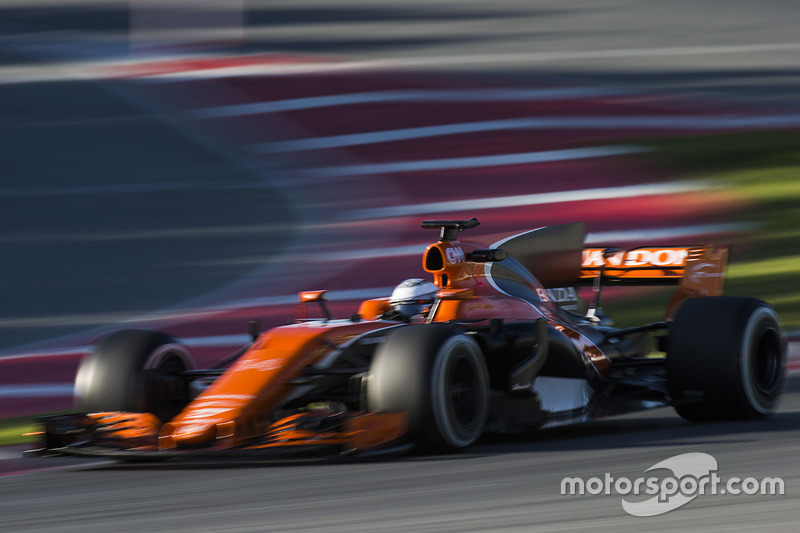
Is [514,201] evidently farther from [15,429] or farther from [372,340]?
[372,340]

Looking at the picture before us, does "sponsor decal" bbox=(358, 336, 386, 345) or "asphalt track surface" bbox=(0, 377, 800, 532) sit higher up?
"sponsor decal" bbox=(358, 336, 386, 345)

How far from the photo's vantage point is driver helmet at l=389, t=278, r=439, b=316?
25.3 ft

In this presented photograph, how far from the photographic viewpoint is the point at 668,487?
5.55 meters

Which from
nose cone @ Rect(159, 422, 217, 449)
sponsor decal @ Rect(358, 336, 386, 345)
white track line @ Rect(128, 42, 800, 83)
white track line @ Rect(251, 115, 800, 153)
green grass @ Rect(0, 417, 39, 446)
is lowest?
green grass @ Rect(0, 417, 39, 446)

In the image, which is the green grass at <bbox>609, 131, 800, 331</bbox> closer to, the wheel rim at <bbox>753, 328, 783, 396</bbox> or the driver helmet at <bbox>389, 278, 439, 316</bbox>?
the wheel rim at <bbox>753, 328, 783, 396</bbox>

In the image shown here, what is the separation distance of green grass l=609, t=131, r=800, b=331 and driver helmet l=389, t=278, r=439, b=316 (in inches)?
164

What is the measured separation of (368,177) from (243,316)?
5.71m

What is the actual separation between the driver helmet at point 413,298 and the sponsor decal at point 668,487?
6.86ft

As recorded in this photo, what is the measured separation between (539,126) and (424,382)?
522 inches

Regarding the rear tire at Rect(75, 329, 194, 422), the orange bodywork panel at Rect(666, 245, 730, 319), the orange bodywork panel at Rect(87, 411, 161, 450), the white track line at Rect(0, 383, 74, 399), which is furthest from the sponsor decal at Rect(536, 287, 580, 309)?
the white track line at Rect(0, 383, 74, 399)

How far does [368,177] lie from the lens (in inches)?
685

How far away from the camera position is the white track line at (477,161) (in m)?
17.7

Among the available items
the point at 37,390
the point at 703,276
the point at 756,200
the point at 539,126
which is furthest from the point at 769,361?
the point at 539,126

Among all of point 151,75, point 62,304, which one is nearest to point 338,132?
point 151,75
